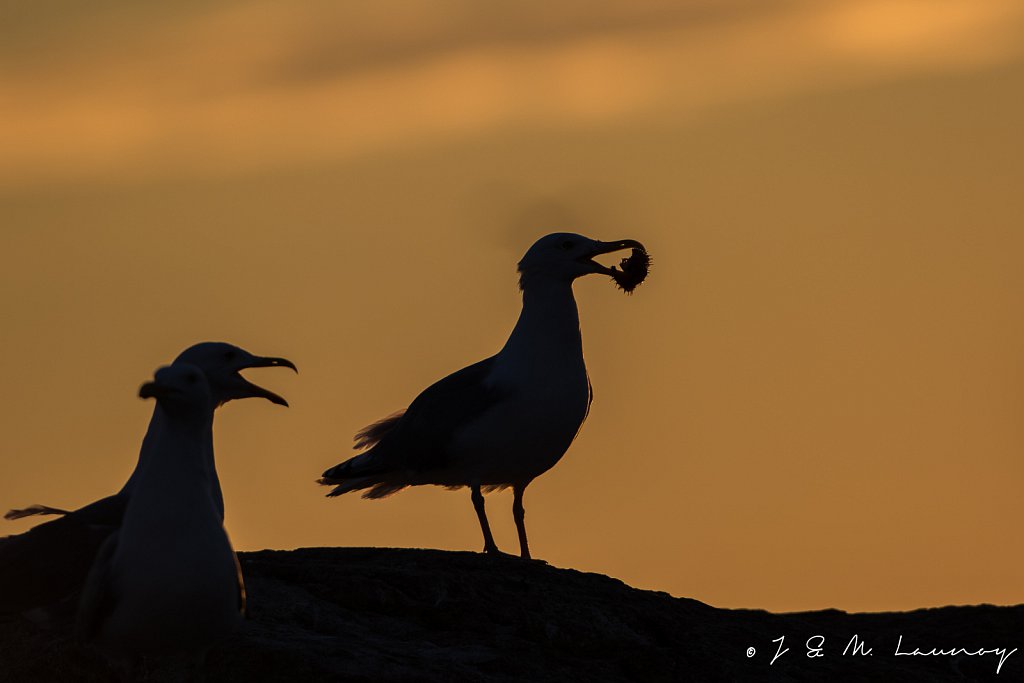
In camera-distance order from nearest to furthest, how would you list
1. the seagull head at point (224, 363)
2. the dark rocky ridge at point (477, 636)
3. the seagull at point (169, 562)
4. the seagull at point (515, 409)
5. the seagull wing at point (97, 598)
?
1. the seagull at point (169, 562)
2. the seagull wing at point (97, 598)
3. the dark rocky ridge at point (477, 636)
4. the seagull head at point (224, 363)
5. the seagull at point (515, 409)

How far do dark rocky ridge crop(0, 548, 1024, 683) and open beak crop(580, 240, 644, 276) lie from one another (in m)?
3.86

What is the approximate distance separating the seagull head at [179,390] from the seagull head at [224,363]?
226 cm

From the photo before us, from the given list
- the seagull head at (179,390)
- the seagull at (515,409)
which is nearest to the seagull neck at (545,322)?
the seagull at (515,409)

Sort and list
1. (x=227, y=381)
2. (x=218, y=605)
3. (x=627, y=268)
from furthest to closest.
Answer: (x=627, y=268) < (x=227, y=381) < (x=218, y=605)

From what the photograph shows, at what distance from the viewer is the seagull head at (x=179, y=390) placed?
12.4 meters

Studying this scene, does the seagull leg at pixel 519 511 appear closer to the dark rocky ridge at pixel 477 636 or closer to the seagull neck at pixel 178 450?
the dark rocky ridge at pixel 477 636

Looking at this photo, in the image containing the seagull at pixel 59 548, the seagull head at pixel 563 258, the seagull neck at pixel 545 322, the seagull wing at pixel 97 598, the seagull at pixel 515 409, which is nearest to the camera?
the seagull wing at pixel 97 598

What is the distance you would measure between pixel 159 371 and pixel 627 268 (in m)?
7.80

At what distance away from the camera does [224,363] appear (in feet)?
49.2

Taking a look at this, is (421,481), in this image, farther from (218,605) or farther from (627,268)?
(218,605)

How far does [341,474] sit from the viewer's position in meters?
19.7

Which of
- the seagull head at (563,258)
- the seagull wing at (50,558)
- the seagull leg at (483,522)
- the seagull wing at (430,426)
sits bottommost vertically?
the seagull wing at (50,558)

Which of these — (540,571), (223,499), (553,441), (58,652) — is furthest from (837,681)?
(58,652)

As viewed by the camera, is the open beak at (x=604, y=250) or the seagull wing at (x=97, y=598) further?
the open beak at (x=604, y=250)
